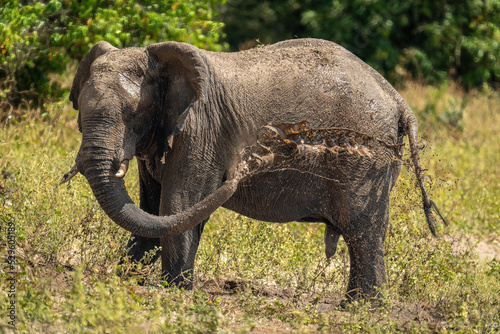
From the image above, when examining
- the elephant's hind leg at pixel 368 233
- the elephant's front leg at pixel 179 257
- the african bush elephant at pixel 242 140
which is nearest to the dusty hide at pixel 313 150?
the african bush elephant at pixel 242 140

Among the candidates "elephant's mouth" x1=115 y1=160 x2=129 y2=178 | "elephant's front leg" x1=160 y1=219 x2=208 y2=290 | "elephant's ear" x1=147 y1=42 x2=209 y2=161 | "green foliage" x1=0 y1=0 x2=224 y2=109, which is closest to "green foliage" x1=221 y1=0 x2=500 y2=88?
"green foliage" x1=0 y1=0 x2=224 y2=109

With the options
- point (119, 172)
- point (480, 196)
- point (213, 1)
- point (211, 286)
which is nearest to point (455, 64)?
point (480, 196)

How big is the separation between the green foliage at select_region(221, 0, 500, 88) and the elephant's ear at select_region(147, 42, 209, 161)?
10214 millimetres

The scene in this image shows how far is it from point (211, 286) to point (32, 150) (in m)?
3.22

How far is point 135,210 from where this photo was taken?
5.27 m

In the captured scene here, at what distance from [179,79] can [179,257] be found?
4.34 ft

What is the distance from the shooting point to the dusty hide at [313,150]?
19.0ft

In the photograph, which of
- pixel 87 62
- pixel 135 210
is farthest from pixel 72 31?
pixel 135 210

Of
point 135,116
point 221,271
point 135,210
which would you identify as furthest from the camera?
point 221,271

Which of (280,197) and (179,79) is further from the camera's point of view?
(280,197)

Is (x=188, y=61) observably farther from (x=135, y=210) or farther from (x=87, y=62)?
(x=135, y=210)

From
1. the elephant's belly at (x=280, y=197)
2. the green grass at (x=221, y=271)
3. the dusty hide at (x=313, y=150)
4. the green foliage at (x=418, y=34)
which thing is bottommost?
the green grass at (x=221, y=271)

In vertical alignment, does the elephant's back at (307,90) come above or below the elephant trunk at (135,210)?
above

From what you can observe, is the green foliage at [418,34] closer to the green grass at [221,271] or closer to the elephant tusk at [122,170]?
the green grass at [221,271]
